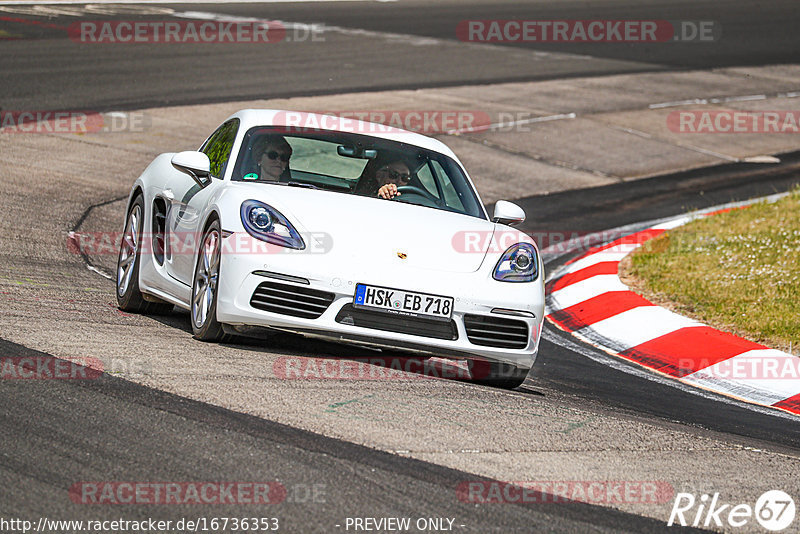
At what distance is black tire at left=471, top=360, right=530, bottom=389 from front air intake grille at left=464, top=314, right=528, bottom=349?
0.91 ft

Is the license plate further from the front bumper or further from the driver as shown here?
the driver

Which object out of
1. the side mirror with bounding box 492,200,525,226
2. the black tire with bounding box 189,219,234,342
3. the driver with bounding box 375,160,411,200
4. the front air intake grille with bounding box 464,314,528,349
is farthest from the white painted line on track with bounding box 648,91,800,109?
the black tire with bounding box 189,219,234,342

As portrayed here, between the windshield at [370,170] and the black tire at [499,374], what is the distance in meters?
0.97

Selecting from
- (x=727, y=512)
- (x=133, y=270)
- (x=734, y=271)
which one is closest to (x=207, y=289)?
(x=133, y=270)

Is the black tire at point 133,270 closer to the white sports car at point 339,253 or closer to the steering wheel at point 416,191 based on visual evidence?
the white sports car at point 339,253

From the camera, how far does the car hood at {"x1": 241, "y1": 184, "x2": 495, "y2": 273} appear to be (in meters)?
6.38

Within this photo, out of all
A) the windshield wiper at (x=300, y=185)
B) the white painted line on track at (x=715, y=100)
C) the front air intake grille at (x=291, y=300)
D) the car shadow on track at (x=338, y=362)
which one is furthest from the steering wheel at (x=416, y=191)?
the white painted line on track at (x=715, y=100)

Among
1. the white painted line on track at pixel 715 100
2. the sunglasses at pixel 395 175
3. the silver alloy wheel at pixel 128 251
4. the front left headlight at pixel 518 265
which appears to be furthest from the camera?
the white painted line on track at pixel 715 100

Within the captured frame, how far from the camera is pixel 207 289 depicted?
654 cm

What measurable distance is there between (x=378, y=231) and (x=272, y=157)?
1172 mm

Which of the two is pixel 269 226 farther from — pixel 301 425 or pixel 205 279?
pixel 301 425

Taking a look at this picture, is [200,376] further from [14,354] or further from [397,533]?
[397,533]

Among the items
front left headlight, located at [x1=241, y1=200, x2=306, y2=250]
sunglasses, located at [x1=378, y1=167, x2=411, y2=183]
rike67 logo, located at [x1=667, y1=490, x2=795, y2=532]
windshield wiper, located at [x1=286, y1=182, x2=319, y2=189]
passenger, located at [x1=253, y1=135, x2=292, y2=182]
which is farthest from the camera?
sunglasses, located at [x1=378, y1=167, x2=411, y2=183]

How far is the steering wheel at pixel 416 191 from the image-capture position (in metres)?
7.55
